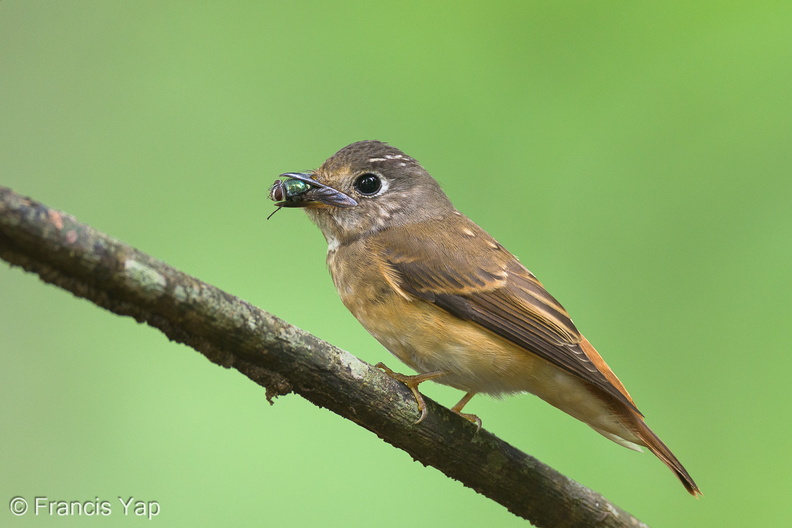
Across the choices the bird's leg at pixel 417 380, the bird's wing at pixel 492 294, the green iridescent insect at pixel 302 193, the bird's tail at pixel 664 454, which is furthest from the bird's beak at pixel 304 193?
the bird's tail at pixel 664 454

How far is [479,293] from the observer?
321 cm

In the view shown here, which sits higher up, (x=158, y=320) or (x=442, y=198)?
(x=442, y=198)

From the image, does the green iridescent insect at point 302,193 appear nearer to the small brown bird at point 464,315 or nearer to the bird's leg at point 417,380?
the small brown bird at point 464,315

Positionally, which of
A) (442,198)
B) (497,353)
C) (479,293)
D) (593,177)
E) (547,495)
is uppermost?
(593,177)

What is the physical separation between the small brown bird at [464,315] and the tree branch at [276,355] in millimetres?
244

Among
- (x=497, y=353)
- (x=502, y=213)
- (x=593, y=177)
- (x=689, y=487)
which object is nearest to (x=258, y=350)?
(x=497, y=353)

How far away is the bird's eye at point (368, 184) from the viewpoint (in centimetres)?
372

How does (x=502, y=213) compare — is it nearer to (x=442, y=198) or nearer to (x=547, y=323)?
(x=442, y=198)

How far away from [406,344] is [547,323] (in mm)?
572

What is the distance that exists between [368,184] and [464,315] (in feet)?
3.07

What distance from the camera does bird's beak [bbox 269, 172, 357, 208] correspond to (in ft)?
11.6

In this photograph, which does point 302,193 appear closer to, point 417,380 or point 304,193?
point 304,193

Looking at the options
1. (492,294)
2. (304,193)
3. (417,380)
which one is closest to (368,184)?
(304,193)

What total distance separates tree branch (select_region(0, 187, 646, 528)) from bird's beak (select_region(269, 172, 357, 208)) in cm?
121
